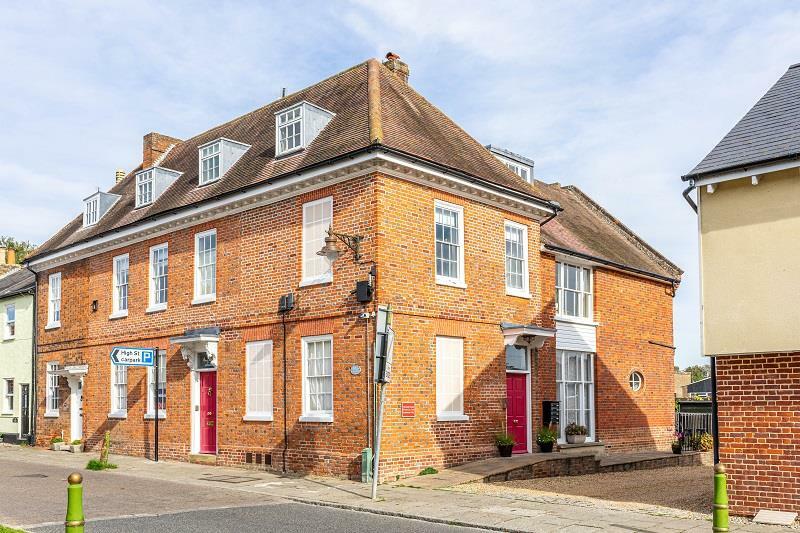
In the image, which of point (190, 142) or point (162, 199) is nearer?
point (162, 199)

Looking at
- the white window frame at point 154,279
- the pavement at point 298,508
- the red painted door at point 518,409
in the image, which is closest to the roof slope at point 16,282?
the white window frame at point 154,279

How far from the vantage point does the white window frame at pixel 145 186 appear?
83.4 ft

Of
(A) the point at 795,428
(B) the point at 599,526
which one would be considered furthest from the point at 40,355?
(A) the point at 795,428

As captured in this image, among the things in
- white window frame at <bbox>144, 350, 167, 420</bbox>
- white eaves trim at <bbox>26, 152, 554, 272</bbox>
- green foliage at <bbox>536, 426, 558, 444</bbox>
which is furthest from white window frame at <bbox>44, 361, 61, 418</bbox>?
green foliage at <bbox>536, 426, 558, 444</bbox>

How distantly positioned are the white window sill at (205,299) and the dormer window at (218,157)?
3.29m

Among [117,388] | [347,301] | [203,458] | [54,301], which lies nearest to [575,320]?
[347,301]

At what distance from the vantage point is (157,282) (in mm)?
24016

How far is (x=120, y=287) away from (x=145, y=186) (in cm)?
322

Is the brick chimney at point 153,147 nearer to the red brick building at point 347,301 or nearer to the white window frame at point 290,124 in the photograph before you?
the red brick building at point 347,301

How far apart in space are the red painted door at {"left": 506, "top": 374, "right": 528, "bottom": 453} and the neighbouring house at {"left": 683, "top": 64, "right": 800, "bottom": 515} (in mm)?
8675

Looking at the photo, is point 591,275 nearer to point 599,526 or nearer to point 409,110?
point 409,110

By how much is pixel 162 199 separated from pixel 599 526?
17.4 metres

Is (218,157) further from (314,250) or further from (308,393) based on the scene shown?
(308,393)

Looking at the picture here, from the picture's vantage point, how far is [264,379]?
19953 mm
